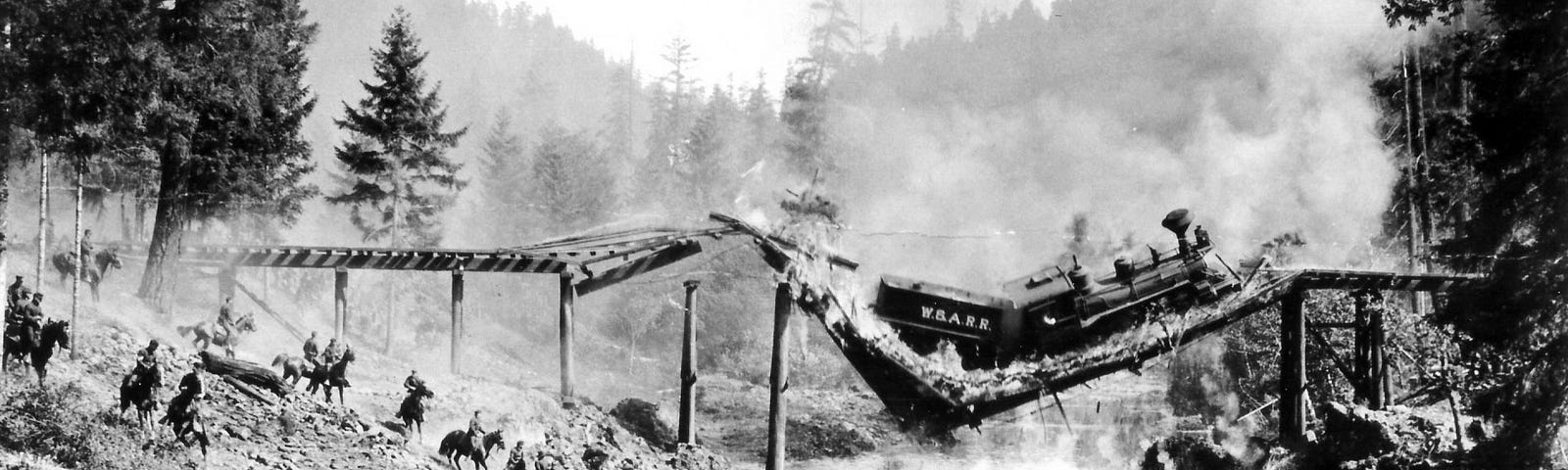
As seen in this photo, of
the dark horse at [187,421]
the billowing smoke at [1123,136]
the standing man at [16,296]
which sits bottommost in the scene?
the dark horse at [187,421]

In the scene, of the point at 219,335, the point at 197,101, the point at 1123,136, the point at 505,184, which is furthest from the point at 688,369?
the point at 1123,136

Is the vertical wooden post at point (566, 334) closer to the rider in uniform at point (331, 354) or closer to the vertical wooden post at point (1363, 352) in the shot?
the rider in uniform at point (331, 354)

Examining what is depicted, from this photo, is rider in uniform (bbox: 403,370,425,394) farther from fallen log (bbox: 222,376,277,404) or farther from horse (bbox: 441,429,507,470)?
fallen log (bbox: 222,376,277,404)

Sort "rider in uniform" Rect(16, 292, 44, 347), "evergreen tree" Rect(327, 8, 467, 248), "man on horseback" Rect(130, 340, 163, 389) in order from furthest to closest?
"evergreen tree" Rect(327, 8, 467, 248) → "rider in uniform" Rect(16, 292, 44, 347) → "man on horseback" Rect(130, 340, 163, 389)

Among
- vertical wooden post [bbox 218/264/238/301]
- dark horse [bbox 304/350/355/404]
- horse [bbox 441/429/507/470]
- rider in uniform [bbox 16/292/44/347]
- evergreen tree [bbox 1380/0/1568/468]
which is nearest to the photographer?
evergreen tree [bbox 1380/0/1568/468]

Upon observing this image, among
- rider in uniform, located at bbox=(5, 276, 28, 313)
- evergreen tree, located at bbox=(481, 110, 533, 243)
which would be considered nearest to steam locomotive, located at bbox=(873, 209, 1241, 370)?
rider in uniform, located at bbox=(5, 276, 28, 313)

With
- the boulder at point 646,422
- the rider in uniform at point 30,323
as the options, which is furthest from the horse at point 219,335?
the boulder at point 646,422

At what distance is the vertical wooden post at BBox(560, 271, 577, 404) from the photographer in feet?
62.7

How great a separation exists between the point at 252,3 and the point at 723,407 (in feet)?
63.0

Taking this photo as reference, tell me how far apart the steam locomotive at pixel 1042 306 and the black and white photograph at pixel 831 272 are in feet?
0.21

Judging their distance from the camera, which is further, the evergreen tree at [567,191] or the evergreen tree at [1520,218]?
the evergreen tree at [567,191]

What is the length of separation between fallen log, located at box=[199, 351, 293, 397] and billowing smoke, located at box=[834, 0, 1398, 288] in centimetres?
3161

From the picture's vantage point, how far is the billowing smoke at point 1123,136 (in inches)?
1786

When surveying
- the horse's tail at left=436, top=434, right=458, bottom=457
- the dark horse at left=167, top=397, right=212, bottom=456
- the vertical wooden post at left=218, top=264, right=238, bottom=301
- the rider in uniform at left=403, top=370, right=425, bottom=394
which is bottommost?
the horse's tail at left=436, top=434, right=458, bottom=457
